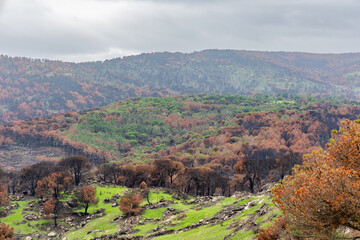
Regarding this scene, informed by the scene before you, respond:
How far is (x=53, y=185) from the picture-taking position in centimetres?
6875

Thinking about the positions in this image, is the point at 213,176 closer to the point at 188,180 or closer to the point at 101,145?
the point at 188,180

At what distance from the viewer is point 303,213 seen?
15.5 meters

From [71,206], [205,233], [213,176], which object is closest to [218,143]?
[213,176]

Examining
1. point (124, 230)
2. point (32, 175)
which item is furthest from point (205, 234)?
point (32, 175)

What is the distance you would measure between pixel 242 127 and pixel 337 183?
188 meters

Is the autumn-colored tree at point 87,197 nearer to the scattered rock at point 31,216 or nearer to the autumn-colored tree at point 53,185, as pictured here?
the autumn-colored tree at point 53,185

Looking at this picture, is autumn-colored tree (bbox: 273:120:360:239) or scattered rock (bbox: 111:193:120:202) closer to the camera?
autumn-colored tree (bbox: 273:120:360:239)

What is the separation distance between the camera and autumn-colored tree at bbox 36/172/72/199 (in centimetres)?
7000

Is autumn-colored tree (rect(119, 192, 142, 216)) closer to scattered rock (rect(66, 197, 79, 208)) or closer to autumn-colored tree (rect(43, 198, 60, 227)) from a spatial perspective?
autumn-colored tree (rect(43, 198, 60, 227))

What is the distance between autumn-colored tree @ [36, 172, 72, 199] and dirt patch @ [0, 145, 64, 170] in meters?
98.1

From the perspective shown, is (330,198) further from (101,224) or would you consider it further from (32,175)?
(32,175)

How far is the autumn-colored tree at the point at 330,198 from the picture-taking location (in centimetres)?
1427

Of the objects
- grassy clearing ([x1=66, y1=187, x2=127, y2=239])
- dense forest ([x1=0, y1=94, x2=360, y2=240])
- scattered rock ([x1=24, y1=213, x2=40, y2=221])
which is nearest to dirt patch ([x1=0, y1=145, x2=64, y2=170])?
dense forest ([x1=0, y1=94, x2=360, y2=240])

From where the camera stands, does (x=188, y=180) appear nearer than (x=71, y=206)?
No
